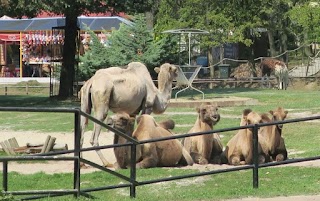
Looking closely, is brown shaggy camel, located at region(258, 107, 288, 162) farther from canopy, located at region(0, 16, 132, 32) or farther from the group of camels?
canopy, located at region(0, 16, 132, 32)

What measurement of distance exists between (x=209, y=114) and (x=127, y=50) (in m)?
21.0

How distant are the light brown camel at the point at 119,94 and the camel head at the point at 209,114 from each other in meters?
1.77

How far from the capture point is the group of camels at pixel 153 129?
1252 centimetres

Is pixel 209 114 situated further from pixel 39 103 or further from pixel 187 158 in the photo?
pixel 39 103

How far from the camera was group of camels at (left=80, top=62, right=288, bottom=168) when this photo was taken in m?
12.5

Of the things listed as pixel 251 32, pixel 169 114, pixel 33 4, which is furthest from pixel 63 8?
pixel 251 32

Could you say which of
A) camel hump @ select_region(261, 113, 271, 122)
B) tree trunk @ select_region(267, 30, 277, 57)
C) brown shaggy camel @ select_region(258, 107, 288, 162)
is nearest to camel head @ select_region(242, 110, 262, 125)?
camel hump @ select_region(261, 113, 271, 122)

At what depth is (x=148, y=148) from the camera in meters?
12.5

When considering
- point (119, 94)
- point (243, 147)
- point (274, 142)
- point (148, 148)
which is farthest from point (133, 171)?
point (119, 94)

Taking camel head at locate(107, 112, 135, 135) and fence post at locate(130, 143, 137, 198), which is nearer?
fence post at locate(130, 143, 137, 198)

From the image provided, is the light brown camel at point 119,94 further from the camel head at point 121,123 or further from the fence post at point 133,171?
the fence post at point 133,171

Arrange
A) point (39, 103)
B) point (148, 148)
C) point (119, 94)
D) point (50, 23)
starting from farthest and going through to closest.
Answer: point (50, 23)
point (39, 103)
point (119, 94)
point (148, 148)

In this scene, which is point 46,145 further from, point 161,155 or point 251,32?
point 251,32

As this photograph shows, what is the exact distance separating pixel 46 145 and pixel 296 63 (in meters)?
38.4
